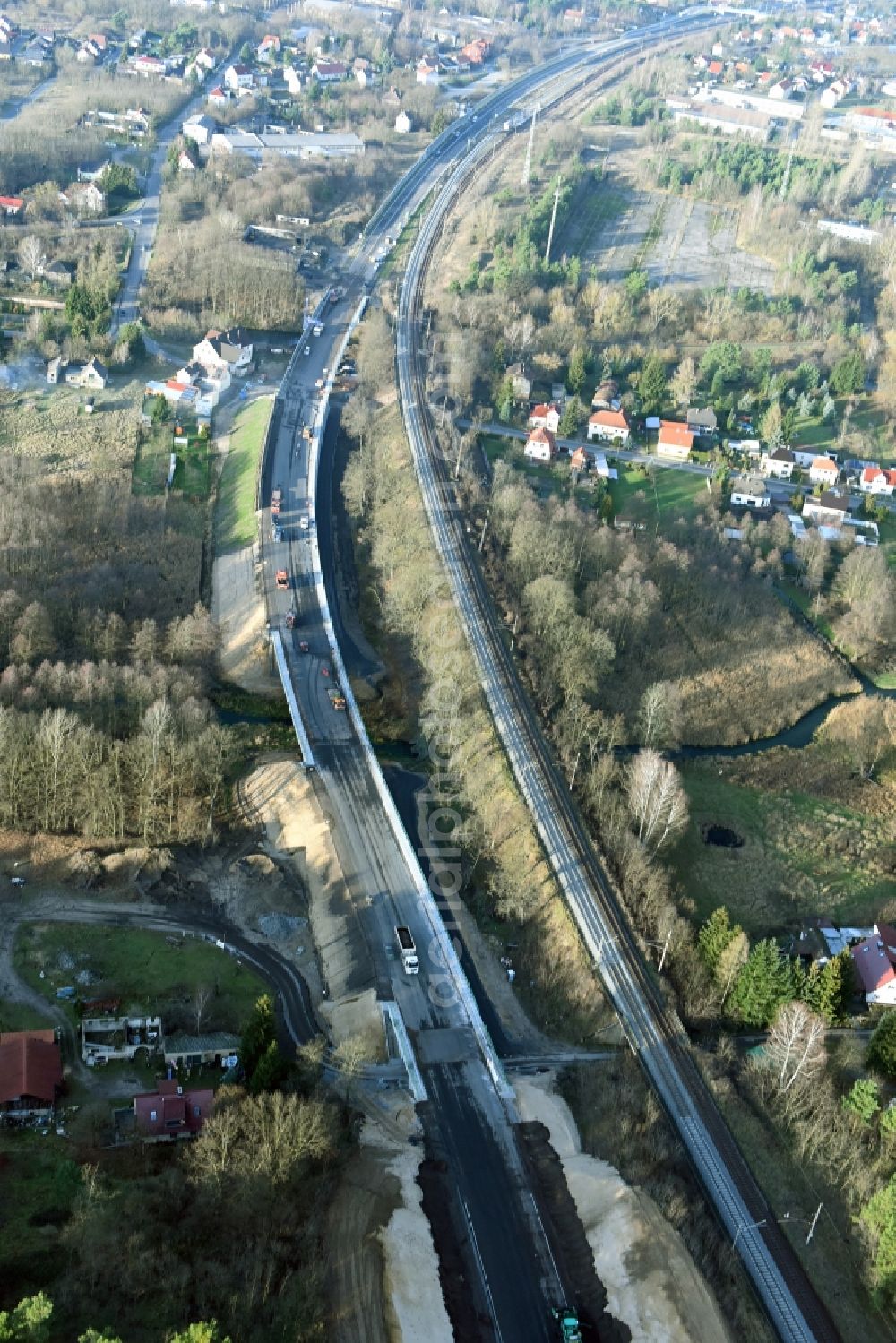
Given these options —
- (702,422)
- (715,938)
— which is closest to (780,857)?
(715,938)

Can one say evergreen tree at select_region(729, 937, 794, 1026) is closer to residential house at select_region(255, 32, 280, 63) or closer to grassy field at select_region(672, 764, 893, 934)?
grassy field at select_region(672, 764, 893, 934)

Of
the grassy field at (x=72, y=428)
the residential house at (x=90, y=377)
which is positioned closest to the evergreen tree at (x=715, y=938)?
the grassy field at (x=72, y=428)

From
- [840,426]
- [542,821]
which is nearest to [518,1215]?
[542,821]

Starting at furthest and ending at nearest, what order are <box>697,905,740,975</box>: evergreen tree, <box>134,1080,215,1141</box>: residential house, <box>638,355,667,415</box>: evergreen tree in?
<box>638,355,667,415</box>: evergreen tree
<box>697,905,740,975</box>: evergreen tree
<box>134,1080,215,1141</box>: residential house

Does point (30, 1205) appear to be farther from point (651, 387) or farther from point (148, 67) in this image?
point (148, 67)

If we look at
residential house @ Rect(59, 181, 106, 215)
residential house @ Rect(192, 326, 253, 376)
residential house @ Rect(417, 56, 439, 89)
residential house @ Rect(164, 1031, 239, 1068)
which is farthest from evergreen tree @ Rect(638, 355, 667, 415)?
residential house @ Rect(417, 56, 439, 89)

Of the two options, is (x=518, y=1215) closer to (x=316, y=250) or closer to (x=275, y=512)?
(x=275, y=512)

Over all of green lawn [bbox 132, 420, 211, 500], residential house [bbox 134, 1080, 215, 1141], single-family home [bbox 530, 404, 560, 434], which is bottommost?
residential house [bbox 134, 1080, 215, 1141]
